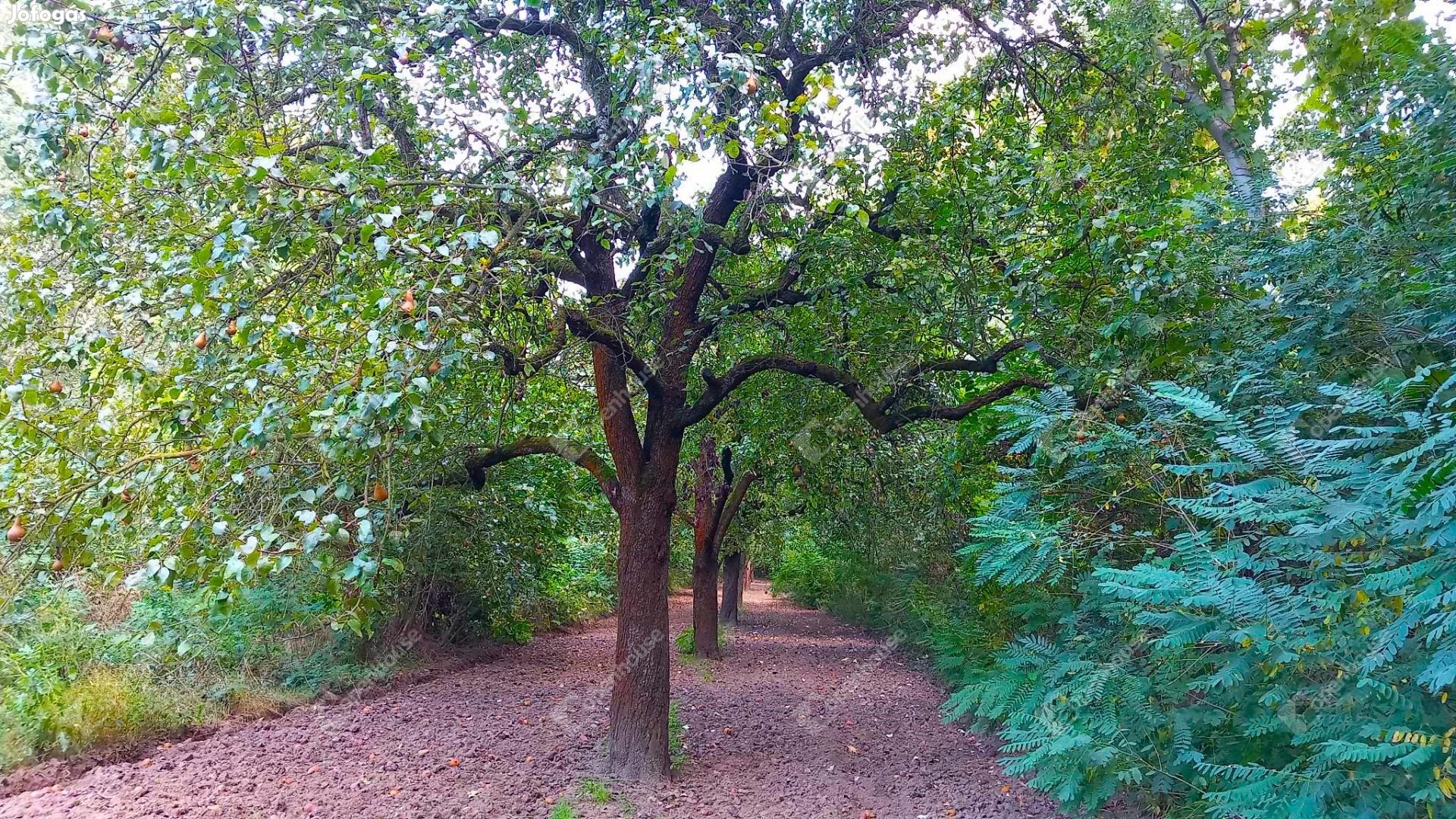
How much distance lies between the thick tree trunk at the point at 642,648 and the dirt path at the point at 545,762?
0.81 feet

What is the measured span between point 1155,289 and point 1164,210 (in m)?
0.92

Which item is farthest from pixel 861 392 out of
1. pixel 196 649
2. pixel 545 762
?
pixel 196 649

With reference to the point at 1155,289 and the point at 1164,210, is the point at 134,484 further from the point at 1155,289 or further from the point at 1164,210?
the point at 1164,210

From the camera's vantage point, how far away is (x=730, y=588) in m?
14.9

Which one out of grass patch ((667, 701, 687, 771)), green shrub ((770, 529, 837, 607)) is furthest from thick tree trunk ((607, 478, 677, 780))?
green shrub ((770, 529, 837, 607))

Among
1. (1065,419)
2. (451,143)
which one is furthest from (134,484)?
(1065,419)

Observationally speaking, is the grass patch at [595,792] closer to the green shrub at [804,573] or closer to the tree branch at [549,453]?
the tree branch at [549,453]

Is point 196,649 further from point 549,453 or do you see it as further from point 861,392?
point 861,392

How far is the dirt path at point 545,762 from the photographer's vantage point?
16.6 feet

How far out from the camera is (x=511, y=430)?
6582 millimetres

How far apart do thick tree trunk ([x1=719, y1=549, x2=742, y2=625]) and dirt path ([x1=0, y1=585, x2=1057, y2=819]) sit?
495 centimetres

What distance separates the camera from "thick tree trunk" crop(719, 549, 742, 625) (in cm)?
1466

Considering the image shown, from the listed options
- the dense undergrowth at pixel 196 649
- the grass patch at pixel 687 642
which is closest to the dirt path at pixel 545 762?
the dense undergrowth at pixel 196 649

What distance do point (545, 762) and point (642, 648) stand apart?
134 cm
